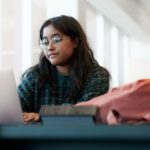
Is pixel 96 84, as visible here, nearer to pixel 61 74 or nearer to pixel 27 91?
pixel 61 74

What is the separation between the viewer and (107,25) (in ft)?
19.7

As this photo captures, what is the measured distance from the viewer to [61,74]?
2.03 m

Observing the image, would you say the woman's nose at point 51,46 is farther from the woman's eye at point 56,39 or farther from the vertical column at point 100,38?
the vertical column at point 100,38

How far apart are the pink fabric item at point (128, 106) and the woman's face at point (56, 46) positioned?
99cm

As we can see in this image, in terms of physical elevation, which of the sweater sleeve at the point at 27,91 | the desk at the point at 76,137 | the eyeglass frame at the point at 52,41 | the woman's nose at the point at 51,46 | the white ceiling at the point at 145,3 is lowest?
the sweater sleeve at the point at 27,91

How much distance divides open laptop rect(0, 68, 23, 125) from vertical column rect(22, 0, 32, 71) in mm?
2034

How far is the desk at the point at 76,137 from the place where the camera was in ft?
2.65

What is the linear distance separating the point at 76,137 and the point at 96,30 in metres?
4.68

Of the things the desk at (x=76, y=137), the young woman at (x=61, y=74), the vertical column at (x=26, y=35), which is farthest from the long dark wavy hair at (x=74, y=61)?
the vertical column at (x=26, y=35)

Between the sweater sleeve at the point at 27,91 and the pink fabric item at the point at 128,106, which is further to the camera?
the sweater sleeve at the point at 27,91

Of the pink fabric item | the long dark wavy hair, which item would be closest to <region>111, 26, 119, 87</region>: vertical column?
the long dark wavy hair

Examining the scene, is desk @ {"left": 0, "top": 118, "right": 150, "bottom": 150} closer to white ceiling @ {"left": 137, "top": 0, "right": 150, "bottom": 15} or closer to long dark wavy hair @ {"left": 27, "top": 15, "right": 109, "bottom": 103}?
long dark wavy hair @ {"left": 27, "top": 15, "right": 109, "bottom": 103}

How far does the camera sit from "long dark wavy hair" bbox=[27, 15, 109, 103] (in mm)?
1958

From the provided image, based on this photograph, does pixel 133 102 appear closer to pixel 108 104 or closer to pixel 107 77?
pixel 108 104
